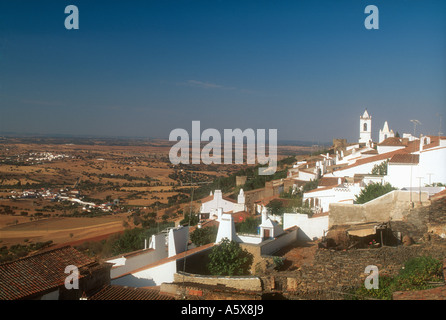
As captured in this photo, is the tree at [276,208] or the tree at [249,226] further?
the tree at [276,208]

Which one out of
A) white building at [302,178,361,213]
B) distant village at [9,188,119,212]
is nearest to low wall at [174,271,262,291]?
white building at [302,178,361,213]

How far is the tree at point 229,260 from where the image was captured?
29.4 feet

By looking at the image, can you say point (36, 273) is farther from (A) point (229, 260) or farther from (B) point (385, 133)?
(B) point (385, 133)

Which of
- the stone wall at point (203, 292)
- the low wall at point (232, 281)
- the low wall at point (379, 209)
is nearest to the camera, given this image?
the stone wall at point (203, 292)

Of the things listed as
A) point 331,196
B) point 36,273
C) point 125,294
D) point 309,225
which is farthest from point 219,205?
point 36,273

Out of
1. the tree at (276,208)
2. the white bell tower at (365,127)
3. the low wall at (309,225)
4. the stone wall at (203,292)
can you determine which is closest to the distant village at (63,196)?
the tree at (276,208)

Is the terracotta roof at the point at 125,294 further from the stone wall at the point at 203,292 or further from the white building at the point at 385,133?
the white building at the point at 385,133

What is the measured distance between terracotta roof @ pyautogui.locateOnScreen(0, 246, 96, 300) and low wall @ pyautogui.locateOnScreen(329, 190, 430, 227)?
7185 mm

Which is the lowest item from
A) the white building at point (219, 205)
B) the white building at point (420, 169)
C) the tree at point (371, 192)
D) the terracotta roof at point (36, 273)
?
the white building at point (219, 205)

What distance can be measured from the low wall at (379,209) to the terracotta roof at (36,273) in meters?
7.18

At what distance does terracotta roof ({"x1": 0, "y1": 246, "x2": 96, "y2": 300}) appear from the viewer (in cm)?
→ 652

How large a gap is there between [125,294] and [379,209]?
7.41 metres

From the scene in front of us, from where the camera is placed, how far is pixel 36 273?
714cm

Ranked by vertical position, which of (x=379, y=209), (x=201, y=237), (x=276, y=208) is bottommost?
(x=201, y=237)
